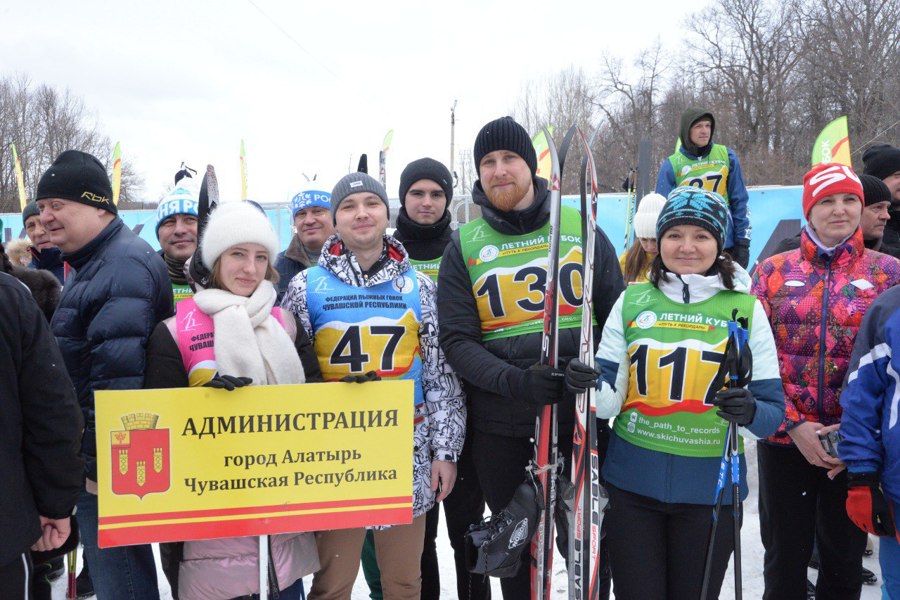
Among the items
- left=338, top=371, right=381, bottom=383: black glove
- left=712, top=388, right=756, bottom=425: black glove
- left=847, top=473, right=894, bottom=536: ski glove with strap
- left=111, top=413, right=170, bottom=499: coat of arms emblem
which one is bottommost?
left=847, top=473, right=894, bottom=536: ski glove with strap

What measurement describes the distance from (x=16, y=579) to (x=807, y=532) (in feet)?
9.88

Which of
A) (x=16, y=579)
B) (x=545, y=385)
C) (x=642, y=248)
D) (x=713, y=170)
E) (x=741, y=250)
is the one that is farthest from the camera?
(x=713, y=170)

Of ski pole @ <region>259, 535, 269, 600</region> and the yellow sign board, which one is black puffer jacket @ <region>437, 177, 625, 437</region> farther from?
ski pole @ <region>259, 535, 269, 600</region>

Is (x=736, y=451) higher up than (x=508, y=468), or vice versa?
(x=736, y=451)

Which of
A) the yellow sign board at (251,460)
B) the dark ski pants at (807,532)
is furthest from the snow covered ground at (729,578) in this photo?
the yellow sign board at (251,460)

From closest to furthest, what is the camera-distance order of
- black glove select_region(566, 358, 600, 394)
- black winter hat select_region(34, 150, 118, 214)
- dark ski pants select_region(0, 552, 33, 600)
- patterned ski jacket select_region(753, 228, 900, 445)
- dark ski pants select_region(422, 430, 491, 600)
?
dark ski pants select_region(0, 552, 33, 600), black glove select_region(566, 358, 600, 394), black winter hat select_region(34, 150, 118, 214), patterned ski jacket select_region(753, 228, 900, 445), dark ski pants select_region(422, 430, 491, 600)

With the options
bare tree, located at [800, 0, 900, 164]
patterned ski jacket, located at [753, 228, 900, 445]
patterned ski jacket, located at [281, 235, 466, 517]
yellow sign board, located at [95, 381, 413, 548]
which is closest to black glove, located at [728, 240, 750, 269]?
patterned ski jacket, located at [753, 228, 900, 445]

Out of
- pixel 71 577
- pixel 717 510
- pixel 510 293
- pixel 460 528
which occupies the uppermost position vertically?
pixel 510 293

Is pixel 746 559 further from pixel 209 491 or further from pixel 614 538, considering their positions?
pixel 209 491

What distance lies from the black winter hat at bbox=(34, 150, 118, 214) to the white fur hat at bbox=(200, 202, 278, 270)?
527mm

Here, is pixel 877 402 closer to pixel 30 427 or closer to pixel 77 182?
pixel 30 427

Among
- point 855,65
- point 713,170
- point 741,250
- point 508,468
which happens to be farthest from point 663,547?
point 855,65

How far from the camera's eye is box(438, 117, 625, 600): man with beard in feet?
8.04

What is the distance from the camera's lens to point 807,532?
105 inches
